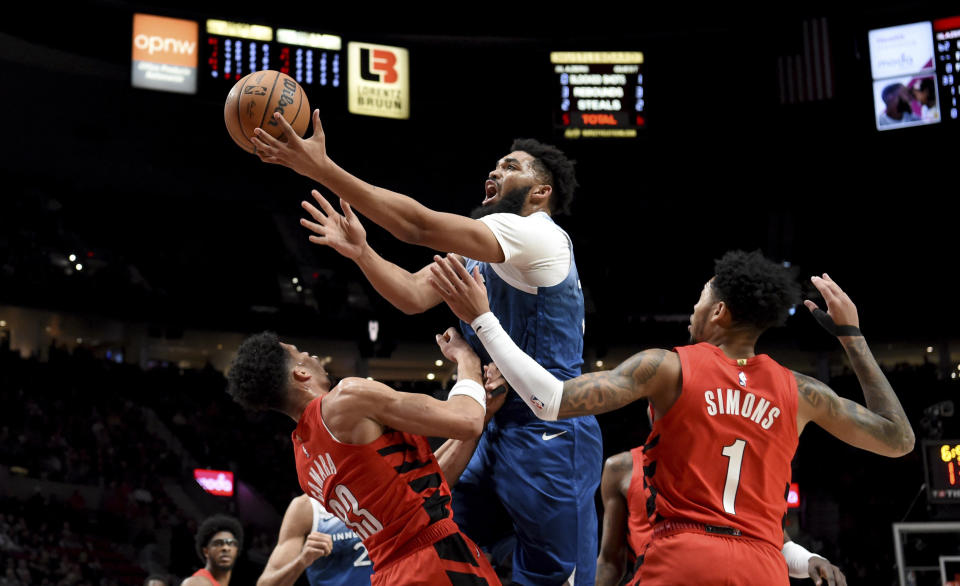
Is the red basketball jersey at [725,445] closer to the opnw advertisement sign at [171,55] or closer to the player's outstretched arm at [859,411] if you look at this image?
the player's outstretched arm at [859,411]

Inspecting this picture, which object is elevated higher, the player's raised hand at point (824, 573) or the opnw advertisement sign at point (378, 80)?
the opnw advertisement sign at point (378, 80)

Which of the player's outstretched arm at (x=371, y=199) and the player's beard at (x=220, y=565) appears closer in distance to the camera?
the player's outstretched arm at (x=371, y=199)

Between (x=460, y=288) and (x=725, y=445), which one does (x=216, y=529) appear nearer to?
(x=460, y=288)

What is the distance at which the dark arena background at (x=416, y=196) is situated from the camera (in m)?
16.1

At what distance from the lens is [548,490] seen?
151 inches

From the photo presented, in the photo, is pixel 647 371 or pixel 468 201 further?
pixel 468 201

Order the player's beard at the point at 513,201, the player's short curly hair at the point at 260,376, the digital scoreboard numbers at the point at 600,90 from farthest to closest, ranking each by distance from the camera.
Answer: the digital scoreboard numbers at the point at 600,90 < the player's beard at the point at 513,201 < the player's short curly hair at the point at 260,376

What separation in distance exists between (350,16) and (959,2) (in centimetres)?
1080

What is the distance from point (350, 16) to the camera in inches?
776

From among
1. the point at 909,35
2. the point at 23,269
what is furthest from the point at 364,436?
the point at 23,269

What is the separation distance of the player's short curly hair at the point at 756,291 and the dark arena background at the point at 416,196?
39.4 ft

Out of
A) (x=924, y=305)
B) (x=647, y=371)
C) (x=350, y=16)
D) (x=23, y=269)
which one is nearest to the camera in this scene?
(x=647, y=371)

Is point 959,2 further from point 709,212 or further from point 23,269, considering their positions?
point 23,269

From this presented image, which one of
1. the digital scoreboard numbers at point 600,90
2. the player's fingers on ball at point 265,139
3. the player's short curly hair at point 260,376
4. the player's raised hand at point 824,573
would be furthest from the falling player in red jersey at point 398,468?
the digital scoreboard numbers at point 600,90
